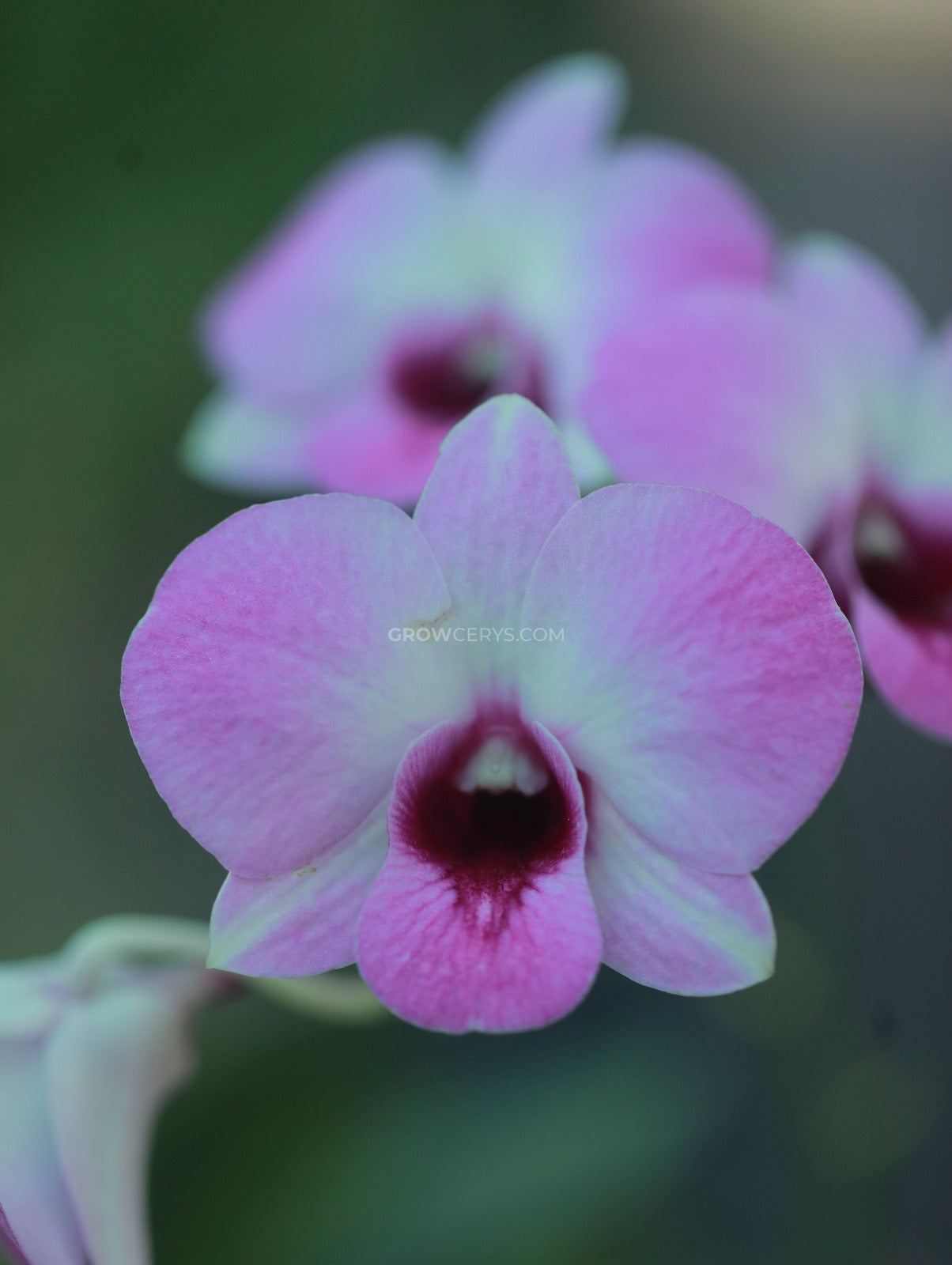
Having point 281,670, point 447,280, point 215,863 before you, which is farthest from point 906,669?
point 215,863

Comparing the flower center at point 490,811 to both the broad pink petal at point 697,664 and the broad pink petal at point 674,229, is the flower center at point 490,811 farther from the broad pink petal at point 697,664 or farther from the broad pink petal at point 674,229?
the broad pink petal at point 674,229

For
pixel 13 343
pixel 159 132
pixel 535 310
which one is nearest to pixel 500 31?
pixel 159 132

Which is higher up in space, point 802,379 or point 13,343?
point 802,379

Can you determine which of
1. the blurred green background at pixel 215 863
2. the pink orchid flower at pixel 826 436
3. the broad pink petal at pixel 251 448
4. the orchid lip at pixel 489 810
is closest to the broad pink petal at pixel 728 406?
the pink orchid flower at pixel 826 436

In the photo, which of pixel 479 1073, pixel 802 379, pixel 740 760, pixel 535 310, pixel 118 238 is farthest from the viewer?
pixel 118 238

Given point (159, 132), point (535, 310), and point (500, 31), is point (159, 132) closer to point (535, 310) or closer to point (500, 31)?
point (500, 31)

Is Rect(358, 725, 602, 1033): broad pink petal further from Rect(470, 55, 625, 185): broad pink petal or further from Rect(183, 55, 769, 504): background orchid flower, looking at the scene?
Rect(470, 55, 625, 185): broad pink petal
